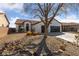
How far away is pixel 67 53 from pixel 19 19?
2.12ft

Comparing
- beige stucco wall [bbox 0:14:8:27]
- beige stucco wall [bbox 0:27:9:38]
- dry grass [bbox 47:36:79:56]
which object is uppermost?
beige stucco wall [bbox 0:14:8:27]

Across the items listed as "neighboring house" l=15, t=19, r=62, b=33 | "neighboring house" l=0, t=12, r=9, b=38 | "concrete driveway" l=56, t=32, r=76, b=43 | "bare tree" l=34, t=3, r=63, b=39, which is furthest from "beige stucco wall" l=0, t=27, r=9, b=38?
"concrete driveway" l=56, t=32, r=76, b=43

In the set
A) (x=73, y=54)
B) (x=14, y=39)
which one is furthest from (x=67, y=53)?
(x=14, y=39)

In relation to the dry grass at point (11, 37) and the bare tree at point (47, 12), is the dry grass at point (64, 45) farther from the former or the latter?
the dry grass at point (11, 37)

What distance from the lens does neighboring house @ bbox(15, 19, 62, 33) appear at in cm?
346

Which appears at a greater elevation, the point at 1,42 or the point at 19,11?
the point at 19,11

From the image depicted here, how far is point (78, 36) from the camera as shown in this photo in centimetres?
Answer: 349

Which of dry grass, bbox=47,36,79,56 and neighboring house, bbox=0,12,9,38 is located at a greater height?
neighboring house, bbox=0,12,9,38

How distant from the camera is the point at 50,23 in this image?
347cm

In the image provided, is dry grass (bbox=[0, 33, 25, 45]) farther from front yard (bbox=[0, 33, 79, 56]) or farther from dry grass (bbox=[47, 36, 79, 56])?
dry grass (bbox=[47, 36, 79, 56])

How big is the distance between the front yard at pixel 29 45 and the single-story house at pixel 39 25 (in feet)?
0.23

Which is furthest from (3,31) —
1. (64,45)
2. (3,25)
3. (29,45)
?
(64,45)

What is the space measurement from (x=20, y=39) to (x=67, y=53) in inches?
21.4

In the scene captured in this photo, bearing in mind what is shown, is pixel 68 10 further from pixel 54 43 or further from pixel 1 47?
pixel 1 47
